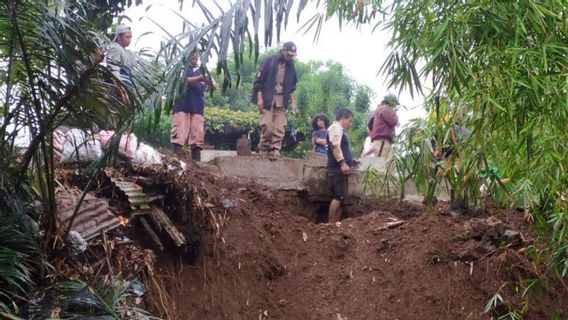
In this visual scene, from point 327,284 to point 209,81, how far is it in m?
3.89

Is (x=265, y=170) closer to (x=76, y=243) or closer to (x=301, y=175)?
(x=301, y=175)

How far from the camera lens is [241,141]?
1141cm

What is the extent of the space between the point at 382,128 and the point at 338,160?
1544mm

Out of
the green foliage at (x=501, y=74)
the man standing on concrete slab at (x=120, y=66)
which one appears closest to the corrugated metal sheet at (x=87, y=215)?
the man standing on concrete slab at (x=120, y=66)

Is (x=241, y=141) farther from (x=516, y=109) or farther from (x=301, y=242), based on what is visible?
(x=516, y=109)

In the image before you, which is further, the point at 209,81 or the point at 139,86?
the point at 139,86

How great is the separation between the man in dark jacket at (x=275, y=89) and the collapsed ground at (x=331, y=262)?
54.6 inches

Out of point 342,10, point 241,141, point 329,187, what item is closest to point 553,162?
point 342,10

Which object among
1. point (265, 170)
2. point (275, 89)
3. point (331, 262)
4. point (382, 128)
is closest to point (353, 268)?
point (331, 262)

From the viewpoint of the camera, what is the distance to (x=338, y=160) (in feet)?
30.2

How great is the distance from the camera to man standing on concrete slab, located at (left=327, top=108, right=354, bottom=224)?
9141 millimetres

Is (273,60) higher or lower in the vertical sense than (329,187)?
higher

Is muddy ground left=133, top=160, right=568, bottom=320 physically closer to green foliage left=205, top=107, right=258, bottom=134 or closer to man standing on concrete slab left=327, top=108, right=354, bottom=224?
man standing on concrete slab left=327, top=108, right=354, bottom=224

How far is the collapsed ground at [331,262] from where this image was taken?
7180 millimetres
